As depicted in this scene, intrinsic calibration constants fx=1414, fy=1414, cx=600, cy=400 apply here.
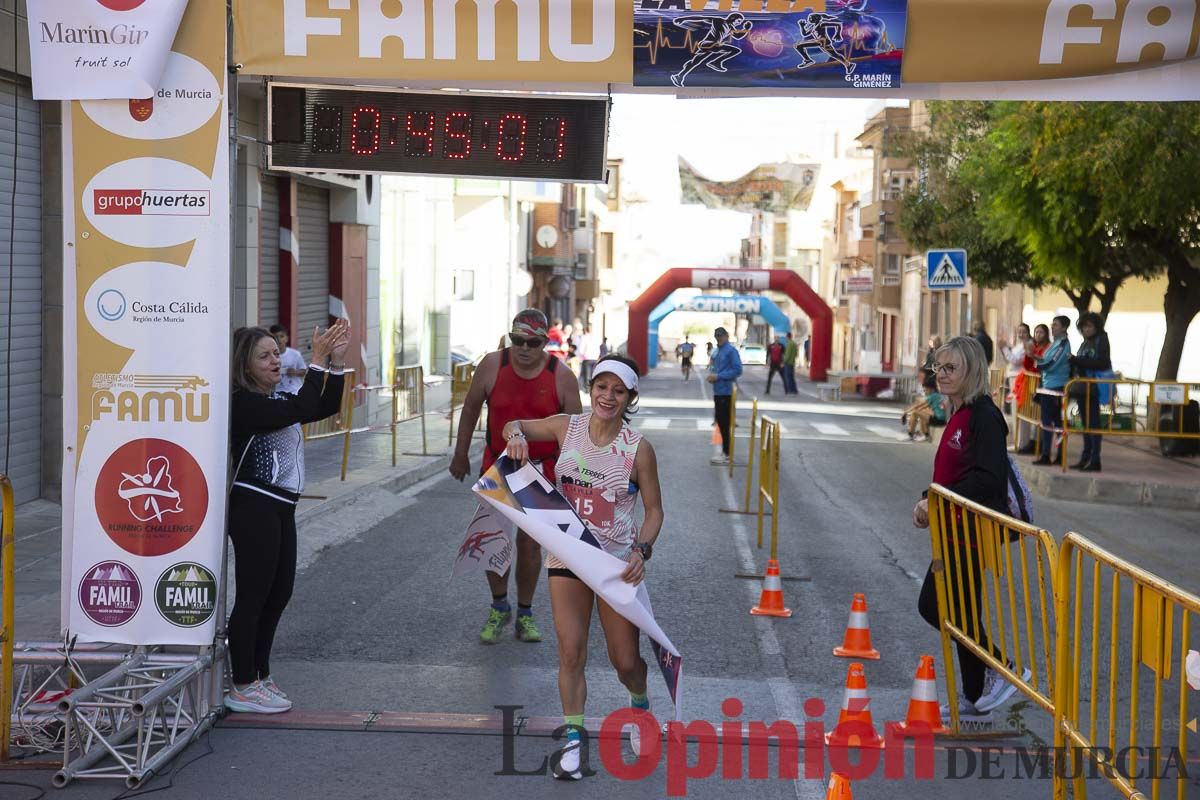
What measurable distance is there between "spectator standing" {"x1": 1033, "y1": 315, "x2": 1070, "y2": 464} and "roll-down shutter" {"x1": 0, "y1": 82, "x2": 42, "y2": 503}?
12.3 m

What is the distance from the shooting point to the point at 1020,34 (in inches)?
259

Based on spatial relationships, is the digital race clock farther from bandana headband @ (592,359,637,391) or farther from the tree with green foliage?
the tree with green foliage

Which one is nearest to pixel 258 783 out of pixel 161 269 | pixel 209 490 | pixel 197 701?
pixel 197 701

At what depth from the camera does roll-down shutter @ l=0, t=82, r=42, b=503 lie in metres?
12.3

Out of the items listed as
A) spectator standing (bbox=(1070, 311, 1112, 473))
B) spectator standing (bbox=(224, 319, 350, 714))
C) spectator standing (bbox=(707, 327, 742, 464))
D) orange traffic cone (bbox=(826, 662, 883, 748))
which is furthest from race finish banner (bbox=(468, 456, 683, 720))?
spectator standing (bbox=(707, 327, 742, 464))

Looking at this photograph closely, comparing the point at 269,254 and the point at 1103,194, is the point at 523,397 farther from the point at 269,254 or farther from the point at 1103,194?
the point at 1103,194

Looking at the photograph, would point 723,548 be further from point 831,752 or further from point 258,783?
point 258,783

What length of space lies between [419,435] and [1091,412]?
9988mm

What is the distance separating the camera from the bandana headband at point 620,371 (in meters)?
5.93

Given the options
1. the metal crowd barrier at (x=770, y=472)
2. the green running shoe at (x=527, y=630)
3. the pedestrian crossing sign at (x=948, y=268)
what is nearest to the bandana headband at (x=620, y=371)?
the green running shoe at (x=527, y=630)

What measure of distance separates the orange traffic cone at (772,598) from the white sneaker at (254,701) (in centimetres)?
371

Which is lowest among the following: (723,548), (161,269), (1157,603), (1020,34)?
(723,548)

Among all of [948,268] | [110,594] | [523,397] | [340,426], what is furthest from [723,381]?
[110,594]

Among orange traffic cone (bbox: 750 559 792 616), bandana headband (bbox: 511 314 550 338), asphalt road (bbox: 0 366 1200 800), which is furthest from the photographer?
orange traffic cone (bbox: 750 559 792 616)
